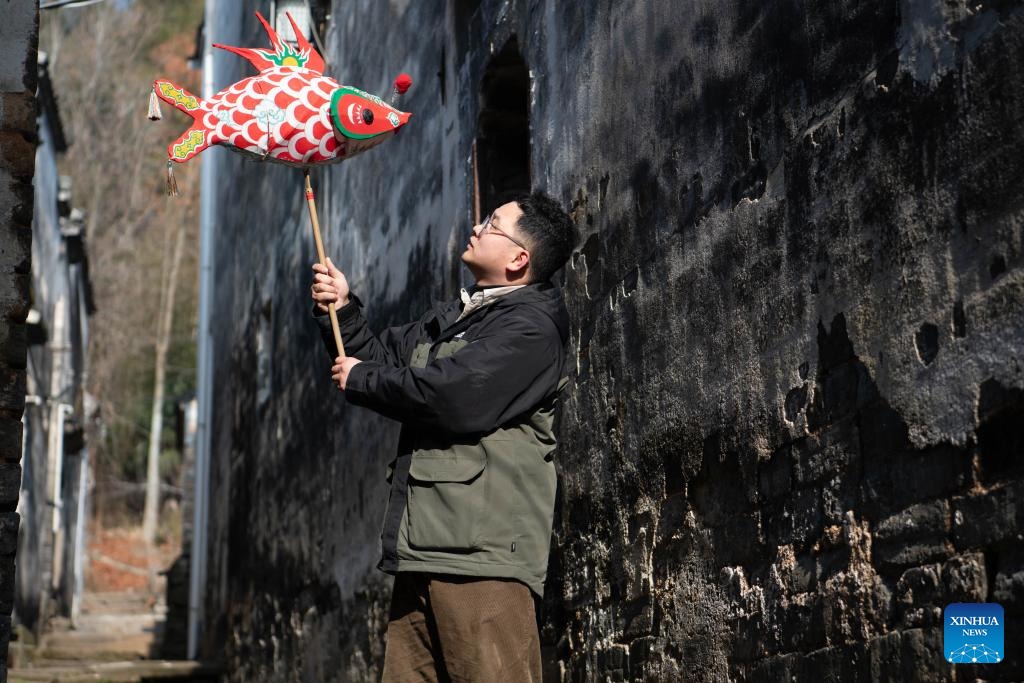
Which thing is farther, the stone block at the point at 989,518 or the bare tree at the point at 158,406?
the bare tree at the point at 158,406

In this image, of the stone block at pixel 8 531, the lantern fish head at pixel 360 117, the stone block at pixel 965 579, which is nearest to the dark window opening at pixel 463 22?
the lantern fish head at pixel 360 117

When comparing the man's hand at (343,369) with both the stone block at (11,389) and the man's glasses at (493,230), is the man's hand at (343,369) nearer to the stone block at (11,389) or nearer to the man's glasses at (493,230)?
the man's glasses at (493,230)

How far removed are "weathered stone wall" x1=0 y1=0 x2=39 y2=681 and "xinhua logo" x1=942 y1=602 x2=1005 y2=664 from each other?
2448 millimetres

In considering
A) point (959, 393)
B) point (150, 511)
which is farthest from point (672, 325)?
point (150, 511)

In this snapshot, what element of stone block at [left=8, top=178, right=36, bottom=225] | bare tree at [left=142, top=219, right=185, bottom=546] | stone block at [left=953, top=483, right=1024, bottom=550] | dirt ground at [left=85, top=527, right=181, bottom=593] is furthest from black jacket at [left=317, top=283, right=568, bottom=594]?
bare tree at [left=142, top=219, right=185, bottom=546]

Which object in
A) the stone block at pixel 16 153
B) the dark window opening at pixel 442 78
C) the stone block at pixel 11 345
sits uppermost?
the dark window opening at pixel 442 78

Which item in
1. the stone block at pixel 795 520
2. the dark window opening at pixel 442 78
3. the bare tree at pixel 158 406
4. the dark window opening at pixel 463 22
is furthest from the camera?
the bare tree at pixel 158 406

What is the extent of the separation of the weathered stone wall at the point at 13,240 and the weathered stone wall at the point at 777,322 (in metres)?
1.86

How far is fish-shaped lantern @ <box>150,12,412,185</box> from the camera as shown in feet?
12.6

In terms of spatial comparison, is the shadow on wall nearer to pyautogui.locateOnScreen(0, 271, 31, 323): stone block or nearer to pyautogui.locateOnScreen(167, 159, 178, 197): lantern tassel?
pyautogui.locateOnScreen(167, 159, 178, 197): lantern tassel

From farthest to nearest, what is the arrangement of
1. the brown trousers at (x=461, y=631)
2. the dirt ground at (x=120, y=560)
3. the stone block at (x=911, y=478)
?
the dirt ground at (x=120, y=560) < the brown trousers at (x=461, y=631) < the stone block at (x=911, y=478)

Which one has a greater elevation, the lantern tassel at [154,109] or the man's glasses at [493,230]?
the lantern tassel at [154,109]

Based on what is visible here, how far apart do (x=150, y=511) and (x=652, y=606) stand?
24947mm

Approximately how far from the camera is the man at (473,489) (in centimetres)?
310
